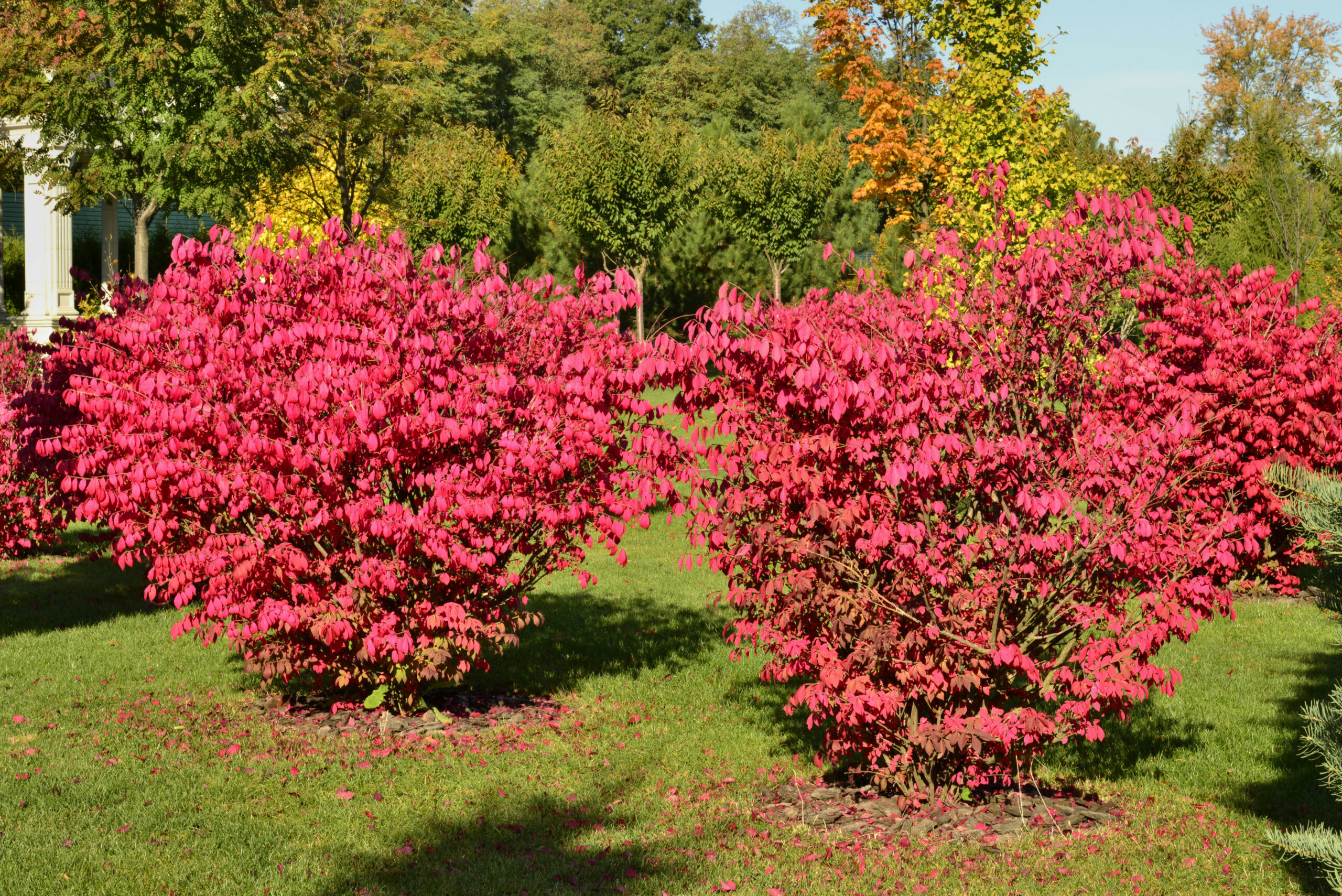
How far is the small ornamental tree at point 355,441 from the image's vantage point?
22.2ft

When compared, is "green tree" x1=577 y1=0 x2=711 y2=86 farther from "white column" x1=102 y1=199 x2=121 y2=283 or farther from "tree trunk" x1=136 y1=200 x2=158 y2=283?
"tree trunk" x1=136 y1=200 x2=158 y2=283

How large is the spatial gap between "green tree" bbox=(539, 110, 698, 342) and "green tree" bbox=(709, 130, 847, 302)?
8.36 feet

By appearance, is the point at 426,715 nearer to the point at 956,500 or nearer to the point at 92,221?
the point at 956,500

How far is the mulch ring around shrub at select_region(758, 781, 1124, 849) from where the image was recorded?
5848 mm

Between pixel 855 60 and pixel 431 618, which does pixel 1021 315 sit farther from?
pixel 855 60

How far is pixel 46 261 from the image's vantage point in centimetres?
3144

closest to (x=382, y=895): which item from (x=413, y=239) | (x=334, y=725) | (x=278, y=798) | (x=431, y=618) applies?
(x=278, y=798)

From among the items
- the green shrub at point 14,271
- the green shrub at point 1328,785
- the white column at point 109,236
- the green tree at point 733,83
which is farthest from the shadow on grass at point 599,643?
the green tree at point 733,83

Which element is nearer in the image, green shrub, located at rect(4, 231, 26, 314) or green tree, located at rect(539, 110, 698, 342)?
green tree, located at rect(539, 110, 698, 342)

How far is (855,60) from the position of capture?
3081 centimetres

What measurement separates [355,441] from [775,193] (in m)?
30.1

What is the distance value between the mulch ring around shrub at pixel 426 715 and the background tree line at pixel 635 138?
3.50m

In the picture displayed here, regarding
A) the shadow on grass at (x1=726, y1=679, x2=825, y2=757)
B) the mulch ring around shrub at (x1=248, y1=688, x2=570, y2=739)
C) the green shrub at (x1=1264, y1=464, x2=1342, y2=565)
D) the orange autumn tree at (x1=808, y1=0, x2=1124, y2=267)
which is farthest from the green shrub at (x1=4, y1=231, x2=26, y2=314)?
the green shrub at (x1=1264, y1=464, x2=1342, y2=565)

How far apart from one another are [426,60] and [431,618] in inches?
1082
